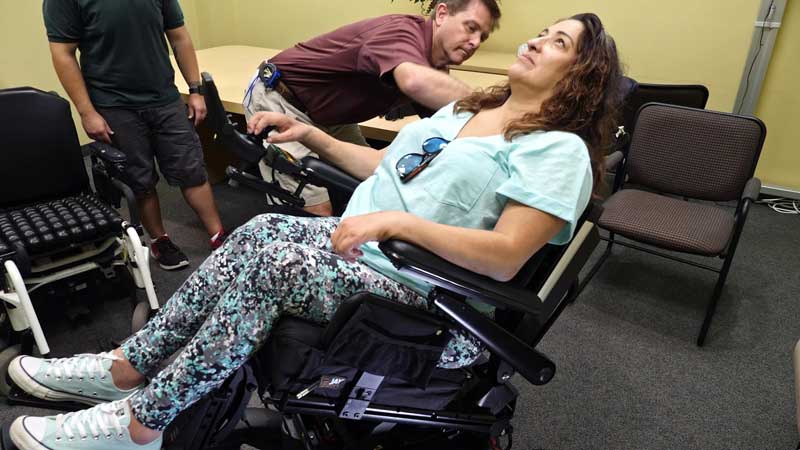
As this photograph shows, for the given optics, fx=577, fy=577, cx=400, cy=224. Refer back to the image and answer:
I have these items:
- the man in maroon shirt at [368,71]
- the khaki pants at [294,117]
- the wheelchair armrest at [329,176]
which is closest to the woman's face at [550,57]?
A: the man in maroon shirt at [368,71]

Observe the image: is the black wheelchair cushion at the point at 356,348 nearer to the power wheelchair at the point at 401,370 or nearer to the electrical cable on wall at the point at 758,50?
the power wheelchair at the point at 401,370

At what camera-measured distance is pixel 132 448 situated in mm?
1197

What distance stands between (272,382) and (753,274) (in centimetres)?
242

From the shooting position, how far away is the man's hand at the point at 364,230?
1038 mm

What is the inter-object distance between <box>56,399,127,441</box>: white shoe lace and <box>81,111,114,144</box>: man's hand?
4.41ft

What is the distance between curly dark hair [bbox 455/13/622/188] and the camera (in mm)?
1233

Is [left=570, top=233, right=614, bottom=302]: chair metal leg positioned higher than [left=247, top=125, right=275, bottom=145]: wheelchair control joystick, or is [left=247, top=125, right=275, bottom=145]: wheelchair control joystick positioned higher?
[left=247, top=125, right=275, bottom=145]: wheelchair control joystick

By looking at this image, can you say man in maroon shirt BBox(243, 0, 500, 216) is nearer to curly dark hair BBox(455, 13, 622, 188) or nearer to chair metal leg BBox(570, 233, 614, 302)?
curly dark hair BBox(455, 13, 622, 188)

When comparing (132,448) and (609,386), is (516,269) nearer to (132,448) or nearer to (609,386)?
(132,448)

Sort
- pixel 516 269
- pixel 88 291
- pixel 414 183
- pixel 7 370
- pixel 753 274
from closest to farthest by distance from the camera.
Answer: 1. pixel 516 269
2. pixel 414 183
3. pixel 7 370
4. pixel 88 291
5. pixel 753 274

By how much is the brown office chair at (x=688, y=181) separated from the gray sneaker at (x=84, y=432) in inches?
70.2

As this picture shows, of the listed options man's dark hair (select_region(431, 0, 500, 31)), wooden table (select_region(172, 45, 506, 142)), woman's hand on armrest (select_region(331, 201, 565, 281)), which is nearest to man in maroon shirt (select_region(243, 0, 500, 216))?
man's dark hair (select_region(431, 0, 500, 31))

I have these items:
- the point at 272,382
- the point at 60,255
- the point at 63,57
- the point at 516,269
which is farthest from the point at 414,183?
the point at 63,57

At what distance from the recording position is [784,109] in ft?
10.9
